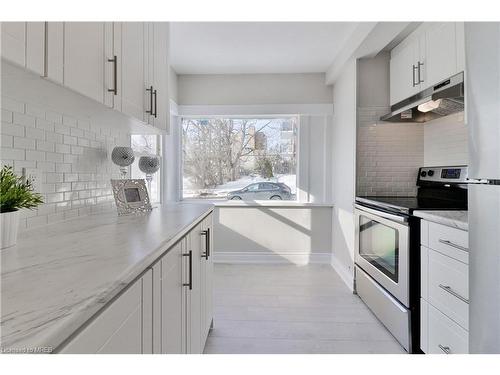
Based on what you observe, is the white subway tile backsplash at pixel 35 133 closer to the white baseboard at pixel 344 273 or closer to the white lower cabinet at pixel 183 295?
the white lower cabinet at pixel 183 295

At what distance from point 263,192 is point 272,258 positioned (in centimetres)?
84

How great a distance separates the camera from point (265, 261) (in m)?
4.04

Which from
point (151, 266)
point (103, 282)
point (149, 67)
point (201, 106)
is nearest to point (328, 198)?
point (201, 106)

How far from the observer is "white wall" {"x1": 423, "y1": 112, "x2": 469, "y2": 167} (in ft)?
8.32

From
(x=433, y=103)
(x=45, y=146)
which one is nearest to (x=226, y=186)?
(x=433, y=103)

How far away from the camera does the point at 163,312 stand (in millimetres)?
1056

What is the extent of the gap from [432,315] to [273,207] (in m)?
2.38

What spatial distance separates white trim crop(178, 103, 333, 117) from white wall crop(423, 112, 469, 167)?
1257 mm

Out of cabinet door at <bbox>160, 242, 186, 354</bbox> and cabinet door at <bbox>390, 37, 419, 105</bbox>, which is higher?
cabinet door at <bbox>390, 37, 419, 105</bbox>

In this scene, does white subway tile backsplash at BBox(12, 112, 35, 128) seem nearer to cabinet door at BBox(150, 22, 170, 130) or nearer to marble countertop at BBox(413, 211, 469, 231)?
cabinet door at BBox(150, 22, 170, 130)

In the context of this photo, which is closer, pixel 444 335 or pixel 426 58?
pixel 444 335

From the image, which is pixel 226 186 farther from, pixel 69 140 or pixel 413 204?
pixel 69 140

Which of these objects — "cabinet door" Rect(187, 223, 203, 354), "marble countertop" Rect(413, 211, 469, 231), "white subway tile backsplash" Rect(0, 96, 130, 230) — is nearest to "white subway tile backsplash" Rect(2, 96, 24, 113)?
"white subway tile backsplash" Rect(0, 96, 130, 230)
